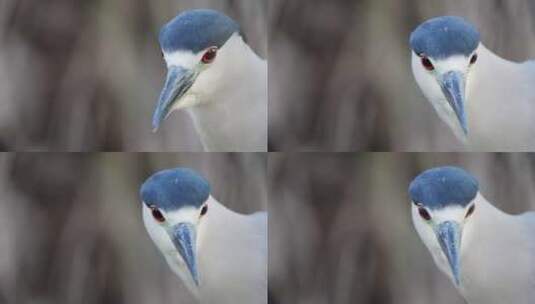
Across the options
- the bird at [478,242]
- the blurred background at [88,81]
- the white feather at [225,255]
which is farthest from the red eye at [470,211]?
the blurred background at [88,81]

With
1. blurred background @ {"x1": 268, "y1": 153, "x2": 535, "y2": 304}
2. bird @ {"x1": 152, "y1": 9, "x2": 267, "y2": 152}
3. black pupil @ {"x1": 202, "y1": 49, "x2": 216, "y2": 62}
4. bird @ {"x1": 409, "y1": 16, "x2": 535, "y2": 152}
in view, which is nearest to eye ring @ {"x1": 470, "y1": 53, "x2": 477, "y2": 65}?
bird @ {"x1": 409, "y1": 16, "x2": 535, "y2": 152}

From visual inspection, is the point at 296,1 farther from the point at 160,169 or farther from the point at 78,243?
the point at 78,243

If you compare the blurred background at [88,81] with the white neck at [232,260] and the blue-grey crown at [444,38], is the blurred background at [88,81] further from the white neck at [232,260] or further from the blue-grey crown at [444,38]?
the blue-grey crown at [444,38]

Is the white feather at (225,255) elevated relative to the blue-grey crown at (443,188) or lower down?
lower down

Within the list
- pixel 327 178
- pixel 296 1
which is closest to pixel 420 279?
pixel 327 178

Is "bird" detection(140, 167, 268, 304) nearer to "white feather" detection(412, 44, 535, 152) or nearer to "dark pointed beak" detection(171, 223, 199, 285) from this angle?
"dark pointed beak" detection(171, 223, 199, 285)

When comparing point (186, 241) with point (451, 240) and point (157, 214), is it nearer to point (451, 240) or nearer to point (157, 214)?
point (157, 214)

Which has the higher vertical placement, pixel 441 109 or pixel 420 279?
pixel 441 109
